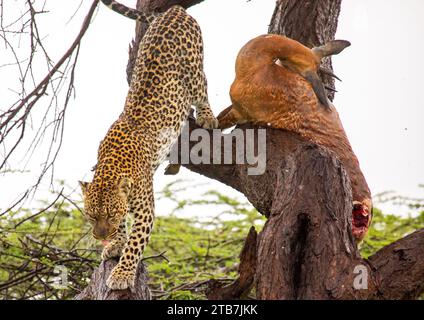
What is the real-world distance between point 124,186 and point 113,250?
30.0 inches

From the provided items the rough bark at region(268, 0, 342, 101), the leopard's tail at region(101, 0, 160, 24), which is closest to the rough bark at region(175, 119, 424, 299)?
the rough bark at region(268, 0, 342, 101)

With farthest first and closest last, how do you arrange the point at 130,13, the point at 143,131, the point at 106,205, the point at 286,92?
the point at 130,13
the point at 143,131
the point at 286,92
the point at 106,205

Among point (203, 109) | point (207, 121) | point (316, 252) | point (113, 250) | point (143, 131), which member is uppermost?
point (203, 109)

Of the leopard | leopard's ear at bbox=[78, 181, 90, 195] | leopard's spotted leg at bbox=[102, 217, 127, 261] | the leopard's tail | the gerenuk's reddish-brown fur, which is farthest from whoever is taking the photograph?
the leopard's tail

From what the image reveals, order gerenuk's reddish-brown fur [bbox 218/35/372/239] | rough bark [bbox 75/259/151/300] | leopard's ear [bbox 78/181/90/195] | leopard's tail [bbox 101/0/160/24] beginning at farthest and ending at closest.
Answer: leopard's tail [bbox 101/0/160/24]
gerenuk's reddish-brown fur [bbox 218/35/372/239]
leopard's ear [bbox 78/181/90/195]
rough bark [bbox 75/259/151/300]

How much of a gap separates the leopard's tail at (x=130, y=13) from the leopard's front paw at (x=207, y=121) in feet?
4.15

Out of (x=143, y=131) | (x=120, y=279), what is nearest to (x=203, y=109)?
(x=143, y=131)

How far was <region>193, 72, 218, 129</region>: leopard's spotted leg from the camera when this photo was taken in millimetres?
8070

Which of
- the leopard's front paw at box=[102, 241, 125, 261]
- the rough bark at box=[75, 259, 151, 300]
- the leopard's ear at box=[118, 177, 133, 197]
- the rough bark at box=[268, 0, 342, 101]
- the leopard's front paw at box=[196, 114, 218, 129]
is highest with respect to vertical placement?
the rough bark at box=[268, 0, 342, 101]

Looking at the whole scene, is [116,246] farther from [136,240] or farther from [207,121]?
[207,121]

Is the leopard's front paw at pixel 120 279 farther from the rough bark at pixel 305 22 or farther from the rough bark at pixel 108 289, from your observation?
the rough bark at pixel 305 22

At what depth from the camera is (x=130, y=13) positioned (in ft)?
28.0

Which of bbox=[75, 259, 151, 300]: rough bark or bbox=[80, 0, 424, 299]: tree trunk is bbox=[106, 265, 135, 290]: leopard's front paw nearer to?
bbox=[75, 259, 151, 300]: rough bark

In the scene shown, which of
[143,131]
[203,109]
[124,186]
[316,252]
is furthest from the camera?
[203,109]
